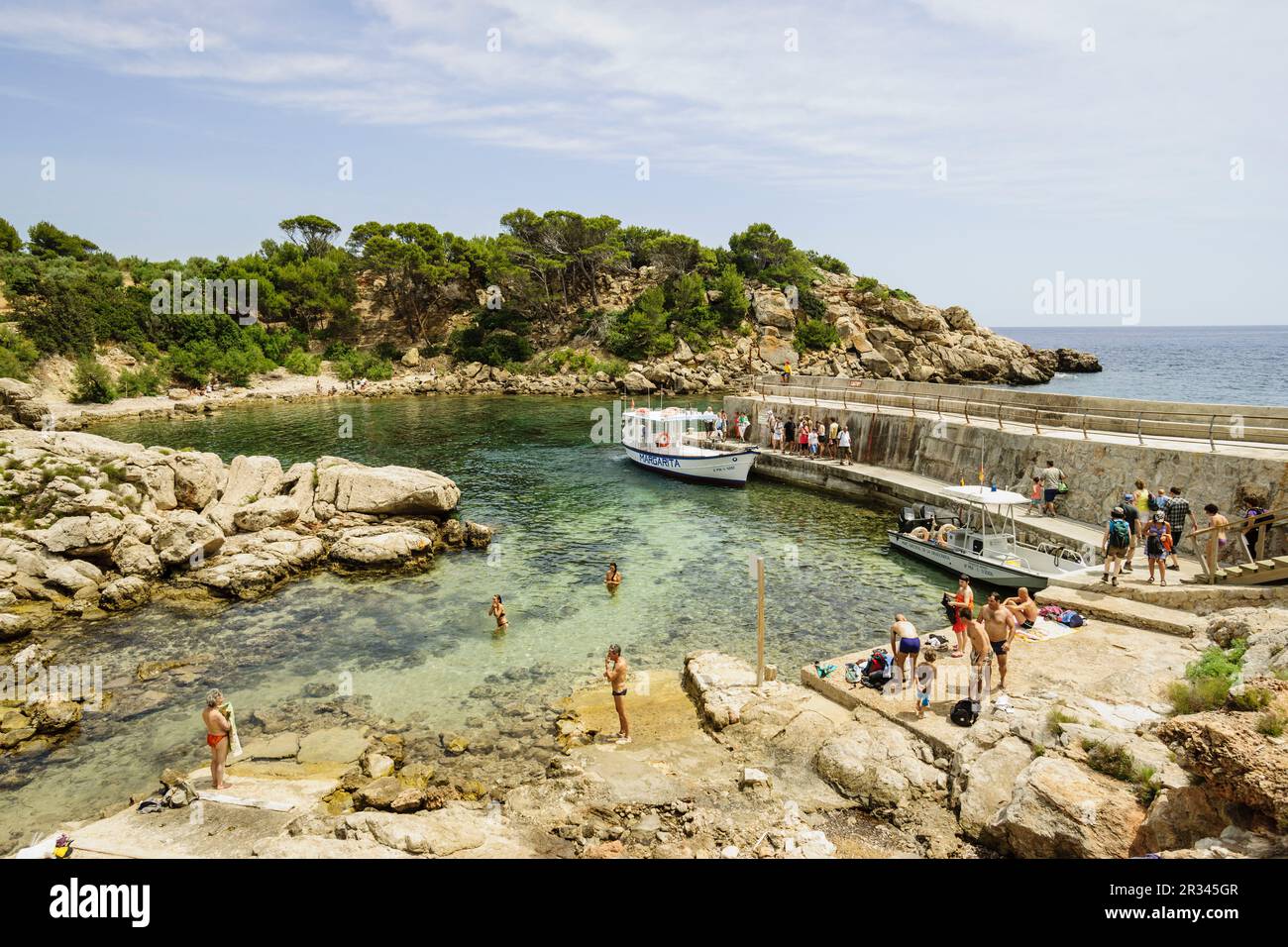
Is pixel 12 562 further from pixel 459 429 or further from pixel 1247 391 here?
pixel 1247 391

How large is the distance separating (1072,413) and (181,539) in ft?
98.9

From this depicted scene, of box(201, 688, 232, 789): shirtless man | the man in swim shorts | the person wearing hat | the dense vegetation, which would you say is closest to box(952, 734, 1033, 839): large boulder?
the man in swim shorts

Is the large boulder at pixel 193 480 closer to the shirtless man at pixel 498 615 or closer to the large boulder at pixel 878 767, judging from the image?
the shirtless man at pixel 498 615

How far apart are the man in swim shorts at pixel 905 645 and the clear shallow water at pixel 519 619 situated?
9.79 feet

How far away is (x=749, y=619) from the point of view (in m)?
17.5

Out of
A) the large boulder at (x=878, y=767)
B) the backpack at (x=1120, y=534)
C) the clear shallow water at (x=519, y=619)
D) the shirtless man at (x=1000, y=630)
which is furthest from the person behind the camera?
the backpack at (x=1120, y=534)

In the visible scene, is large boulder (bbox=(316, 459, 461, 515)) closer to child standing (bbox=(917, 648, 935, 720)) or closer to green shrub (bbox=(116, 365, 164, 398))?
child standing (bbox=(917, 648, 935, 720))

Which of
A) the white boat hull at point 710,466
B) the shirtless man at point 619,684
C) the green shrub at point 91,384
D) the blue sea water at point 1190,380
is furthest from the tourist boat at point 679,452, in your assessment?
the green shrub at point 91,384

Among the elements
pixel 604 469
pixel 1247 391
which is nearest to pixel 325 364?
pixel 604 469

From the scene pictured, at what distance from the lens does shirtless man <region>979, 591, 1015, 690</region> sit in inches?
447

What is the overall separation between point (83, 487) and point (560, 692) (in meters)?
17.1

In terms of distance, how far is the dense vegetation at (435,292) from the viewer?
223ft

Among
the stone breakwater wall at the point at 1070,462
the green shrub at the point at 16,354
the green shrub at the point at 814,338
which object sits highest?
the green shrub at the point at 814,338

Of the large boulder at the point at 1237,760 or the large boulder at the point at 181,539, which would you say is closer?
the large boulder at the point at 1237,760
